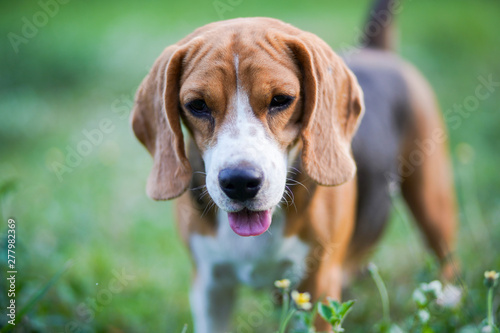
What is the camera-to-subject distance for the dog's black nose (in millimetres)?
2387

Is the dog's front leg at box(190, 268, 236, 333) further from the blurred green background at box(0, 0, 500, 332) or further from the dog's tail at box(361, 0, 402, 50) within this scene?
the dog's tail at box(361, 0, 402, 50)

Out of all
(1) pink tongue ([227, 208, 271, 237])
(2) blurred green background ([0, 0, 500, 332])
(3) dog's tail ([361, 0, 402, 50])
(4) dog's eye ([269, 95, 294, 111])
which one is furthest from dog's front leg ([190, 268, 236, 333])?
(3) dog's tail ([361, 0, 402, 50])

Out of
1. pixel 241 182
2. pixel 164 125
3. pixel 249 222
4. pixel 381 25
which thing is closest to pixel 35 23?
pixel 381 25

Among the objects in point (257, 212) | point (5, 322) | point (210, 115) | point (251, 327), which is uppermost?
point (210, 115)

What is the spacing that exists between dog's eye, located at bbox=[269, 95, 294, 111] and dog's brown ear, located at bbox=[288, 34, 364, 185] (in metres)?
0.12

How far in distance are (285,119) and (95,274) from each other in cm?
234

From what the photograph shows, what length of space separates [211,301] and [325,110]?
1.38m

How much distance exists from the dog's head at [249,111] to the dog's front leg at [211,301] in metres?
0.67

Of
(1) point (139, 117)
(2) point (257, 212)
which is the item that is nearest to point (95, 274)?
(1) point (139, 117)

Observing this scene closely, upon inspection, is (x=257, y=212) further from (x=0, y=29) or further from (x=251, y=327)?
(x=0, y=29)

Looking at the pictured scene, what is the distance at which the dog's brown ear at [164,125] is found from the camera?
273 cm

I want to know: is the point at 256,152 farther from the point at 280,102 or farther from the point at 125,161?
the point at 125,161

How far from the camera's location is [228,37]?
106 inches

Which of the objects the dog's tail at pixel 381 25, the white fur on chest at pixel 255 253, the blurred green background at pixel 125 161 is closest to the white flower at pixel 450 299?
the blurred green background at pixel 125 161
